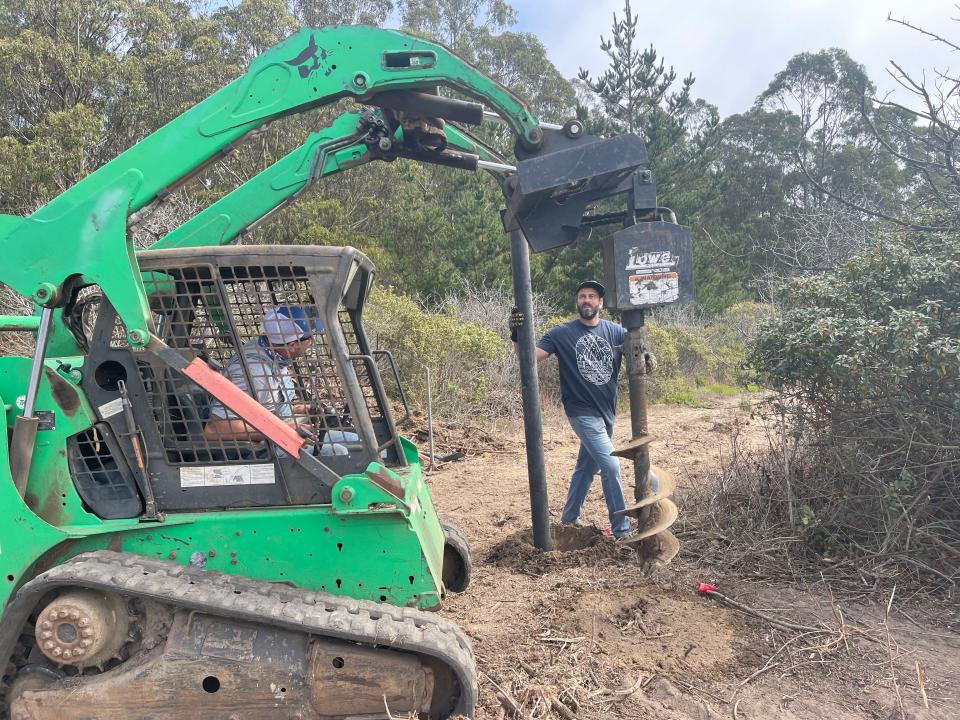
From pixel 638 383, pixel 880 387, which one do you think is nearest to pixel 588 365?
pixel 638 383

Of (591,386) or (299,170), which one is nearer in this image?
(299,170)

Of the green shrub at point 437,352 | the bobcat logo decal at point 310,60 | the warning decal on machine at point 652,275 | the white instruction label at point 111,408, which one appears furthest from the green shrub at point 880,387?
the green shrub at point 437,352

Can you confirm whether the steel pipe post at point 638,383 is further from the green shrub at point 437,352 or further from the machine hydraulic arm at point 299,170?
the green shrub at point 437,352

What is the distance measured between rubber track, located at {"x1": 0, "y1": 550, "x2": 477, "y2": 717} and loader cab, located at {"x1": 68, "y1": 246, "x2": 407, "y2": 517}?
0.32 m

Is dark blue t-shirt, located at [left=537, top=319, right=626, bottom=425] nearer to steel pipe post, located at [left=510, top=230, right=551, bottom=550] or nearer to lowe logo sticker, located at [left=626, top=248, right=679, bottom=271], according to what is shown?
steel pipe post, located at [left=510, top=230, right=551, bottom=550]

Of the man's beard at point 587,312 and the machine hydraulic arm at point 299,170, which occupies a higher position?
Answer: the machine hydraulic arm at point 299,170

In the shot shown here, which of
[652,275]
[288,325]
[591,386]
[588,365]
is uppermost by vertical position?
[652,275]

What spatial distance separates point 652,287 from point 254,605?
2671 millimetres

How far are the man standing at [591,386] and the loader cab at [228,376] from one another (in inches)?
92.0

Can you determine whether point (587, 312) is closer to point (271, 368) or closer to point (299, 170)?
point (299, 170)

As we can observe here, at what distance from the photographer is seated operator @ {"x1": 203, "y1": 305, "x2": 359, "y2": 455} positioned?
3.05 metres

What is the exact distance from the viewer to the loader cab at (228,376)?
9.78ft

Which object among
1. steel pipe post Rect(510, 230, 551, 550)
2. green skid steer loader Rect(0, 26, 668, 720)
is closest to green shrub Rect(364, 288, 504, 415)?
steel pipe post Rect(510, 230, 551, 550)

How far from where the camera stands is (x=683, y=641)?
3758 millimetres
